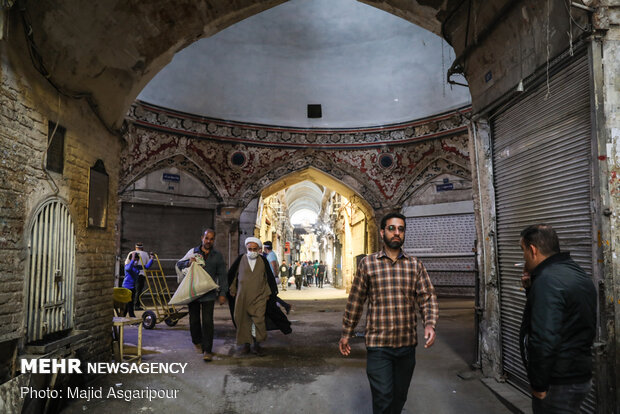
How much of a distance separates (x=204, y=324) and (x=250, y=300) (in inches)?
24.5

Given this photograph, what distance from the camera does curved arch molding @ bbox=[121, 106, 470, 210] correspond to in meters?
11.7

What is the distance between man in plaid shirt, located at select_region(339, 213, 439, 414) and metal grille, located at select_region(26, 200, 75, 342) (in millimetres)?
2532

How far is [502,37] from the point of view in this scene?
390 centimetres

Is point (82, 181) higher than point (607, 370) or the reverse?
higher

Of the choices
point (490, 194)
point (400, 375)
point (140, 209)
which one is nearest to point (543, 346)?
point (400, 375)

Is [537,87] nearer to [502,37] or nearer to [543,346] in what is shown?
[502,37]

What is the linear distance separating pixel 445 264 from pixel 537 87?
31.3 ft

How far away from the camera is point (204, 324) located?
5152 millimetres

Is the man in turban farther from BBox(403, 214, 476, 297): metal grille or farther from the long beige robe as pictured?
BBox(403, 214, 476, 297): metal grille

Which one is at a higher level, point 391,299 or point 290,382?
point 391,299

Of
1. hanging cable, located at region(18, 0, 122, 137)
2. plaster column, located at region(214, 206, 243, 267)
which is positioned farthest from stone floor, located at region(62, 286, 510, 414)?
plaster column, located at region(214, 206, 243, 267)

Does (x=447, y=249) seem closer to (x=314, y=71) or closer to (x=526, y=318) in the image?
(x=314, y=71)

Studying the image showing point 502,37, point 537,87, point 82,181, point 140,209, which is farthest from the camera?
point 140,209

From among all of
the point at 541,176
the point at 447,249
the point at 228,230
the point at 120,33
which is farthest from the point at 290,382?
the point at 447,249
